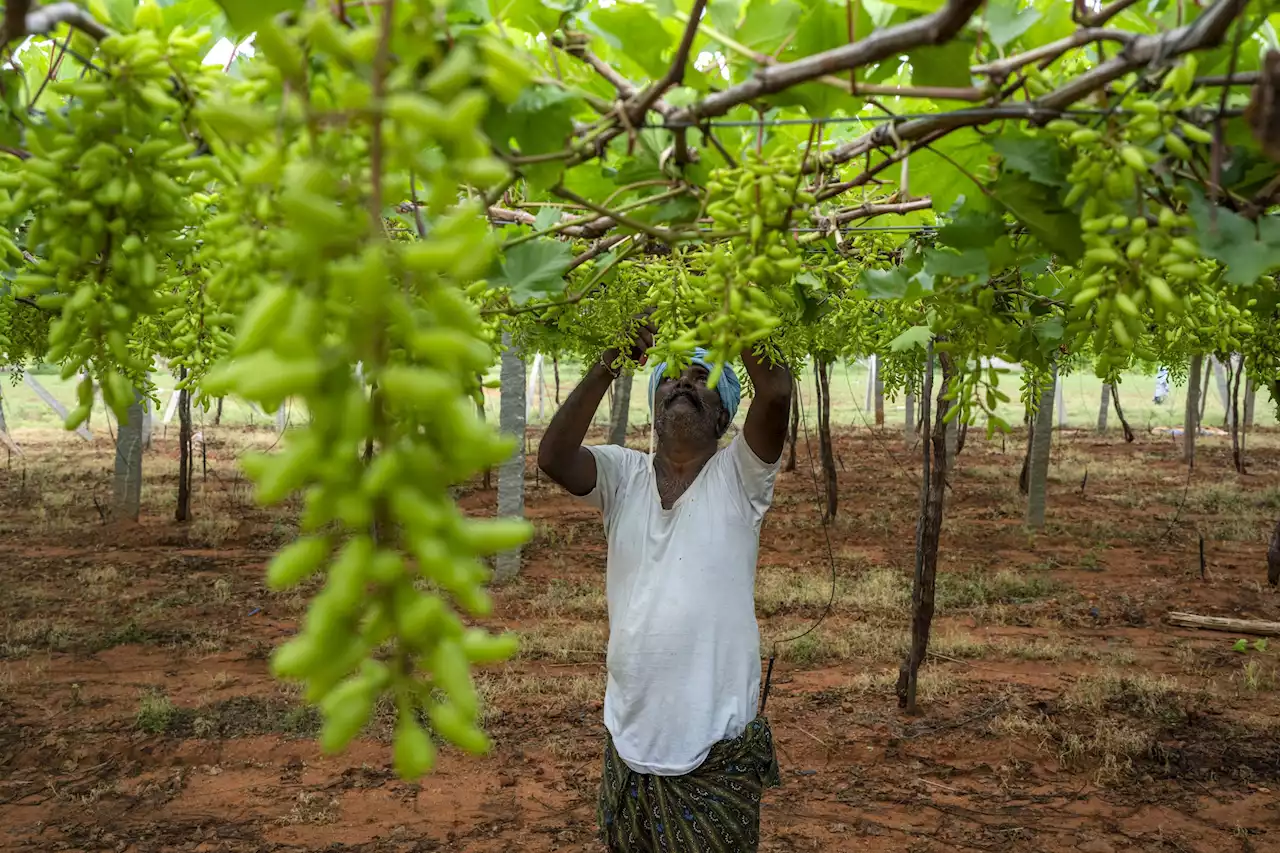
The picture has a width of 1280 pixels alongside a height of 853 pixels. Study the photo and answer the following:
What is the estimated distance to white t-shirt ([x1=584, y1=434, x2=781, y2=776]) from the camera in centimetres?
285

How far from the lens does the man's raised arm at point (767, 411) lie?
9.68 feet

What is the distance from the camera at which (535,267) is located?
2.03 meters

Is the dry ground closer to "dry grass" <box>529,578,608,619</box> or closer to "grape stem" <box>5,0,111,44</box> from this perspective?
"dry grass" <box>529,578,608,619</box>

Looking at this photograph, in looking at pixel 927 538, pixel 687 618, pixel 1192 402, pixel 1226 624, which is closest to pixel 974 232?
pixel 687 618

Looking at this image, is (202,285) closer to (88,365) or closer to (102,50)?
(88,365)

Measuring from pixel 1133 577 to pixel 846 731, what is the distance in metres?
5.34

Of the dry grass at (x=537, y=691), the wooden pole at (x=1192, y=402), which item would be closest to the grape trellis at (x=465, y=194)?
the dry grass at (x=537, y=691)

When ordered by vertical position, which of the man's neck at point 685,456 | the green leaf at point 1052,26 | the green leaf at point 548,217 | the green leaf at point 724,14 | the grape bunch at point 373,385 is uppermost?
the green leaf at point 1052,26

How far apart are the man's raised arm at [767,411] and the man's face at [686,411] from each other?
0.84 feet

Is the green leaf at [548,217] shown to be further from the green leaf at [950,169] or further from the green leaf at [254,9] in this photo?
the green leaf at [254,9]

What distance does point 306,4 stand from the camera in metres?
0.88

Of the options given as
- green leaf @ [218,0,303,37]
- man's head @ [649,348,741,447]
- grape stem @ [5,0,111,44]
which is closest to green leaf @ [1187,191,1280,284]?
green leaf @ [218,0,303,37]

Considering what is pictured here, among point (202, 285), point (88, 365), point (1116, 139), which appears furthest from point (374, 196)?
point (202, 285)

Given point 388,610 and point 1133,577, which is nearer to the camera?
point 388,610
